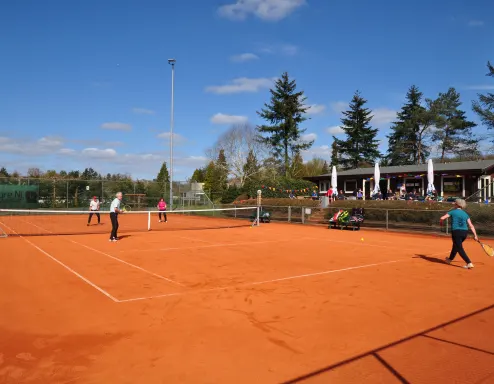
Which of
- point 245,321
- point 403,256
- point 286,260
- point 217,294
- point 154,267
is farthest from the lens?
point 403,256

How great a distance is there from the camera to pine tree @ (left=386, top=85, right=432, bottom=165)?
53688 millimetres

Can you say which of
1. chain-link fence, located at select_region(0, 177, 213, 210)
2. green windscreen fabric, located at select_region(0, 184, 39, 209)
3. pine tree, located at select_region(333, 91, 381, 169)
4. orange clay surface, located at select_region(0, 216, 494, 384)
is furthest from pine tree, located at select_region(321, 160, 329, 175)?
orange clay surface, located at select_region(0, 216, 494, 384)

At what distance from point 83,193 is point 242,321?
30.8 metres

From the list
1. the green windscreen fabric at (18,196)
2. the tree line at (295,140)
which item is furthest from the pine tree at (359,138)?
the green windscreen fabric at (18,196)

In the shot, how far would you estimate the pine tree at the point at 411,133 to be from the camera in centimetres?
5369

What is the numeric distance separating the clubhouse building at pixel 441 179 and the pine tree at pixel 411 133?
1863cm

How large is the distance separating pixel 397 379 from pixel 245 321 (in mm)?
2296

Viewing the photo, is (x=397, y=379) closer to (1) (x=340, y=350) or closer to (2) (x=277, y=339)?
(1) (x=340, y=350)

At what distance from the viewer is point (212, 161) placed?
5603cm

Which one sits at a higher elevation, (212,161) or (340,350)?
(212,161)

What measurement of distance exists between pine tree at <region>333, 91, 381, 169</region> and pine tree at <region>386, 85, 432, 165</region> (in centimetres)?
298

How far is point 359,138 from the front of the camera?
56.6 metres

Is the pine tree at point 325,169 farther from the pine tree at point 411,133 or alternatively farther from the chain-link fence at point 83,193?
the chain-link fence at point 83,193

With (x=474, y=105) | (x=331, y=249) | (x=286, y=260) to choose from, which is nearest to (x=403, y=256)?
(x=331, y=249)
